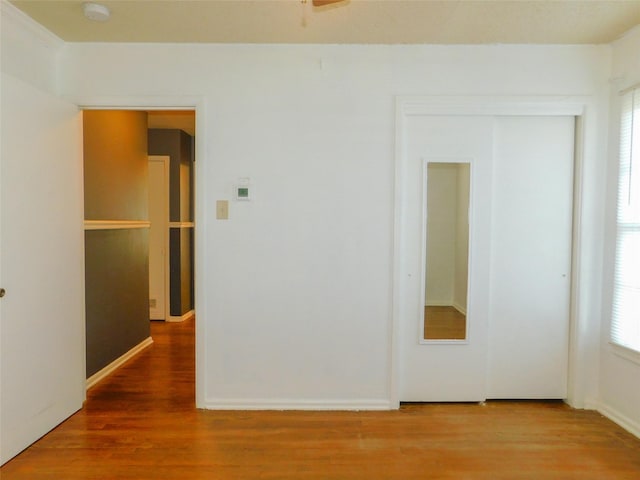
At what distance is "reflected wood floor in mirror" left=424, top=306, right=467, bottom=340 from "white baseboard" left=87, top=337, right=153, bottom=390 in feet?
8.67

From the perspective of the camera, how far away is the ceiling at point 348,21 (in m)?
2.21

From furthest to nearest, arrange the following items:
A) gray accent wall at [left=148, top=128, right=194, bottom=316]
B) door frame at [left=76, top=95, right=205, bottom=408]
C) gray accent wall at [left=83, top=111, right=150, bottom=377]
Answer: gray accent wall at [left=148, top=128, right=194, bottom=316], gray accent wall at [left=83, top=111, right=150, bottom=377], door frame at [left=76, top=95, right=205, bottom=408]

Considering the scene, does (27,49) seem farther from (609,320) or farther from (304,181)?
(609,320)

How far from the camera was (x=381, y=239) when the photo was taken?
109 inches

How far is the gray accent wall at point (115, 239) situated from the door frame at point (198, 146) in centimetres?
54

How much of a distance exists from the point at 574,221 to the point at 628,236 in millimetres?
332

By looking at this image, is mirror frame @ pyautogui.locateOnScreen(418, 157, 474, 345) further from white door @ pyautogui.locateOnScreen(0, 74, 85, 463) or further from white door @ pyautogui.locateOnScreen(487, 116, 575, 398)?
white door @ pyautogui.locateOnScreen(0, 74, 85, 463)

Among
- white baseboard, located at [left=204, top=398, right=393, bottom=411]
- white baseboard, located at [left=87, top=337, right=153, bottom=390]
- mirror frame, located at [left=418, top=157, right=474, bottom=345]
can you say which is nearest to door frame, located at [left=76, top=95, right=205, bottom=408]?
white baseboard, located at [left=204, top=398, right=393, bottom=411]

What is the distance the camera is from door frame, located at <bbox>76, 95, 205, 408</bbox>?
2.70 meters

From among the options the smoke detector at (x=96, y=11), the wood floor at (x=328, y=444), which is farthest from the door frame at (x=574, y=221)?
the smoke detector at (x=96, y=11)

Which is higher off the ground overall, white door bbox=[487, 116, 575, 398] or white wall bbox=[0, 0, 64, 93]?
white wall bbox=[0, 0, 64, 93]

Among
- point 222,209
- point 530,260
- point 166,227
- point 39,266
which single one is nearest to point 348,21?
point 222,209

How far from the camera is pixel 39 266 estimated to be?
94.6 inches

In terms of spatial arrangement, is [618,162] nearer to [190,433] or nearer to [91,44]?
[190,433]
